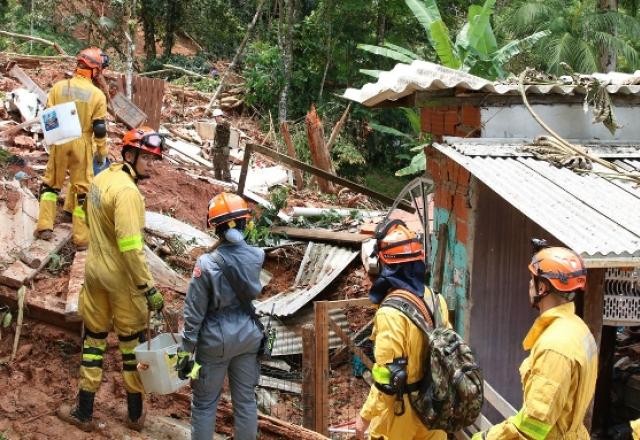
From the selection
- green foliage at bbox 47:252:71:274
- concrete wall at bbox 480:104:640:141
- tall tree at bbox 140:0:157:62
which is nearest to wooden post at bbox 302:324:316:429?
concrete wall at bbox 480:104:640:141


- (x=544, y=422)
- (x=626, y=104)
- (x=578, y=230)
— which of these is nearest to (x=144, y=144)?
(x=578, y=230)

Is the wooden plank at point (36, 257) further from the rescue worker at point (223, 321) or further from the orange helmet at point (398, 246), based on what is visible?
the orange helmet at point (398, 246)

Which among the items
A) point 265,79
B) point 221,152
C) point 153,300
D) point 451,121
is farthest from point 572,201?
point 265,79

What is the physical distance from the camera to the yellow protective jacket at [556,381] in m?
3.52

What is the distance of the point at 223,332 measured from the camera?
5.18 m

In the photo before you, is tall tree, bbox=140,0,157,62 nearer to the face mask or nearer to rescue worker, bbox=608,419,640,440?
the face mask

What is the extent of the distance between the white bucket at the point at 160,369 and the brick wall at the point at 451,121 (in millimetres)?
3142

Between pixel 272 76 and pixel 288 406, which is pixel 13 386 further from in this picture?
pixel 272 76

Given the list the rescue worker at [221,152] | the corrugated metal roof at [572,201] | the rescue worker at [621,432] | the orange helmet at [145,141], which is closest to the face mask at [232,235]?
the orange helmet at [145,141]

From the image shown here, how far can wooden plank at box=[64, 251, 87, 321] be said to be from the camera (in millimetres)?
6703

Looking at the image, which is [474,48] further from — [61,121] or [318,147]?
[318,147]

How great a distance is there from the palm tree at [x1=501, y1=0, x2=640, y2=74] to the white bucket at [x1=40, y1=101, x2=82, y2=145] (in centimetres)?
1175

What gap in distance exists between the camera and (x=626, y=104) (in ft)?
21.8

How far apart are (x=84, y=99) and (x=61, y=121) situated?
1.59ft
